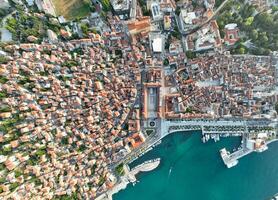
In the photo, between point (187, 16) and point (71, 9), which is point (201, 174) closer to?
point (187, 16)

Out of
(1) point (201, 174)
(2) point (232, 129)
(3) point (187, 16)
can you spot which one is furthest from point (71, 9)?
(1) point (201, 174)

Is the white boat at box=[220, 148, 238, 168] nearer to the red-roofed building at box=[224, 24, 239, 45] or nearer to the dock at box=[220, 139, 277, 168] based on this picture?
the dock at box=[220, 139, 277, 168]

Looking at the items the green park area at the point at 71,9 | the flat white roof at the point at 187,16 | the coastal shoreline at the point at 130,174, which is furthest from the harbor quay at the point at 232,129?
the green park area at the point at 71,9

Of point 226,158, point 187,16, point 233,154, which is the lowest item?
point 226,158

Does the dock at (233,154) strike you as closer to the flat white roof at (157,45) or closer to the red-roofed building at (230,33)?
the red-roofed building at (230,33)

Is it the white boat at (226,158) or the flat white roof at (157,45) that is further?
the white boat at (226,158)

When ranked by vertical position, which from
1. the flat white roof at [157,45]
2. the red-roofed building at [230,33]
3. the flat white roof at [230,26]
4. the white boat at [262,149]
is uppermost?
the flat white roof at [230,26]

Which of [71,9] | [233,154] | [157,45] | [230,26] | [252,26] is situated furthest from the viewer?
[71,9]

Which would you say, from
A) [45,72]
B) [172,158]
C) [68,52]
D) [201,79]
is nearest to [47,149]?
[45,72]

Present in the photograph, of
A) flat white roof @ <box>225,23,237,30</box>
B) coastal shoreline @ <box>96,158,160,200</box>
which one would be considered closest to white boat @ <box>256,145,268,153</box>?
coastal shoreline @ <box>96,158,160,200</box>
